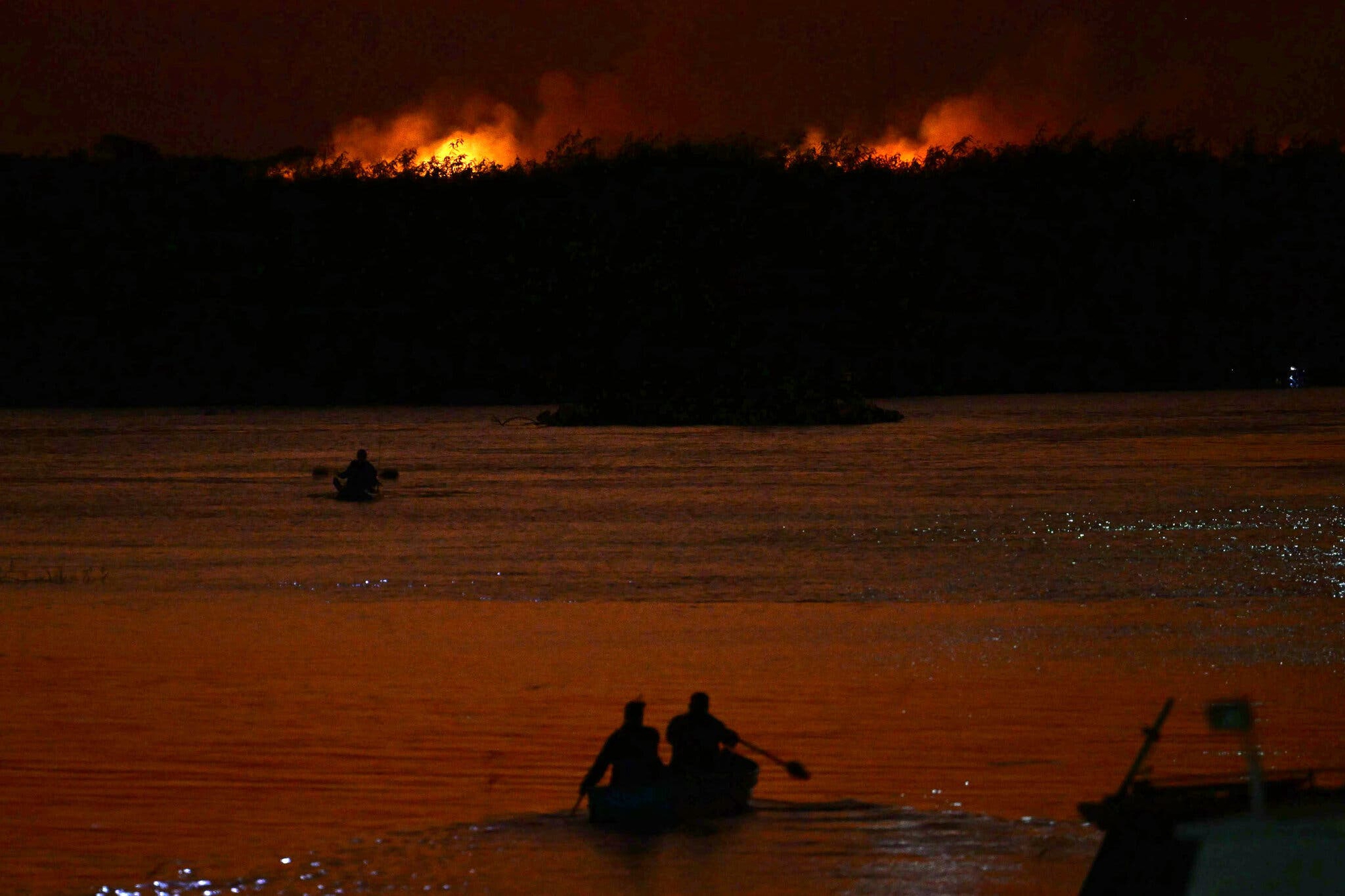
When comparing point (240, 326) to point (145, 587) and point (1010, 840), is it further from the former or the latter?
point (1010, 840)

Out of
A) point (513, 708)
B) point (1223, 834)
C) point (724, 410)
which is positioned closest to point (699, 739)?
point (513, 708)

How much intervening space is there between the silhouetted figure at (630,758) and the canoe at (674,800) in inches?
4.5

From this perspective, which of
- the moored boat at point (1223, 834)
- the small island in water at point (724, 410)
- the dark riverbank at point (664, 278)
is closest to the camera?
the moored boat at point (1223, 834)

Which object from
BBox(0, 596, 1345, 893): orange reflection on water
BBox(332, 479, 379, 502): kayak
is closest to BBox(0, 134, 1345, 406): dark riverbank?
BBox(332, 479, 379, 502): kayak

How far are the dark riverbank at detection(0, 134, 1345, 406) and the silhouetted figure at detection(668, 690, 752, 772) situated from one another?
148 meters

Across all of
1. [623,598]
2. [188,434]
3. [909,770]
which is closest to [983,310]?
[188,434]

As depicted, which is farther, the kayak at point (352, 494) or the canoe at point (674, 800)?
the kayak at point (352, 494)

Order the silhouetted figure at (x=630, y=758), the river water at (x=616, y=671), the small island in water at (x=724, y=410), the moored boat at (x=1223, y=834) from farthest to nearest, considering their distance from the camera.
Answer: the small island in water at (x=724, y=410)
the silhouetted figure at (x=630, y=758)
the river water at (x=616, y=671)
the moored boat at (x=1223, y=834)

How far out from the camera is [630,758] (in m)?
15.7

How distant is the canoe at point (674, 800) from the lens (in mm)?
15516

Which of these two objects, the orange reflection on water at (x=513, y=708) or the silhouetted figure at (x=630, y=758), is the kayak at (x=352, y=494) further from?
the silhouetted figure at (x=630, y=758)

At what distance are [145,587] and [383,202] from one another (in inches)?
6166

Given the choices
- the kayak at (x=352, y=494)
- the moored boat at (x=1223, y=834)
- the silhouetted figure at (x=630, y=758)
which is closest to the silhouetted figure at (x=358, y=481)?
the kayak at (x=352, y=494)

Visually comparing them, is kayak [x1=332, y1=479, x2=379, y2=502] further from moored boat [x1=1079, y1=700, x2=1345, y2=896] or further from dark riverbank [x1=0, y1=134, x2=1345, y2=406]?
dark riverbank [x1=0, y1=134, x2=1345, y2=406]
